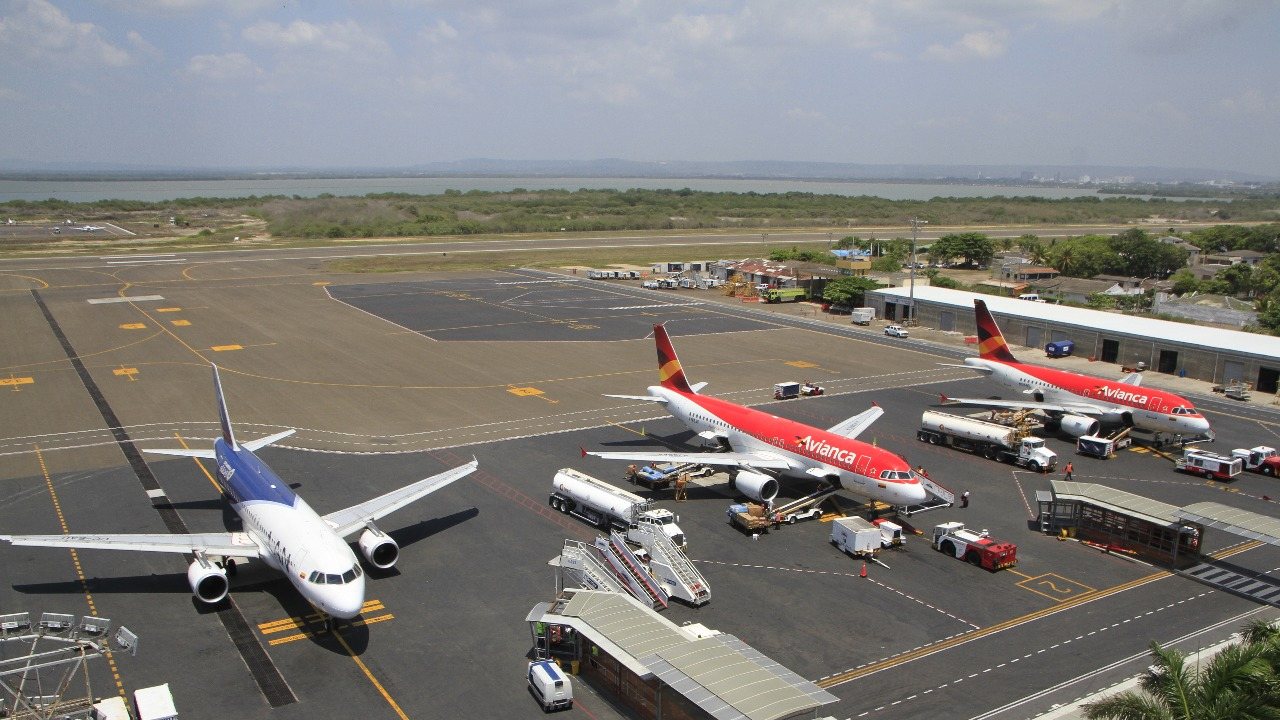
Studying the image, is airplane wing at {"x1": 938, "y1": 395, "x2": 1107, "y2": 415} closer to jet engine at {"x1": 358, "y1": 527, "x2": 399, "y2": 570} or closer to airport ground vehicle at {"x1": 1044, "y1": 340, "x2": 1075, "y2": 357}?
airport ground vehicle at {"x1": 1044, "y1": 340, "x2": 1075, "y2": 357}

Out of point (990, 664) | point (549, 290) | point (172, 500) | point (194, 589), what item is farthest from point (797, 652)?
point (549, 290)

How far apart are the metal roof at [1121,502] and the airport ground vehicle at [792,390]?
96.9 feet

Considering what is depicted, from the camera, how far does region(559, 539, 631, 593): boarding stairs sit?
38969 millimetres

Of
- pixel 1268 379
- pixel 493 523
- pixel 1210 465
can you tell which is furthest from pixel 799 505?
pixel 1268 379

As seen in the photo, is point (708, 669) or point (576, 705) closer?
point (708, 669)

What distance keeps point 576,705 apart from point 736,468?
27347 mm

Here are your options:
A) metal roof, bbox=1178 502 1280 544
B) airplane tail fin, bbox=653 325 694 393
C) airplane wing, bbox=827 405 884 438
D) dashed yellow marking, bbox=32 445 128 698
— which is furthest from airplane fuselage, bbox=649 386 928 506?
dashed yellow marking, bbox=32 445 128 698

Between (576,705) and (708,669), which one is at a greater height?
(708,669)

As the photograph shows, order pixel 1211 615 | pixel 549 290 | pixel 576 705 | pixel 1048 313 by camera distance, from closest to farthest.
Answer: pixel 576 705 → pixel 1211 615 → pixel 1048 313 → pixel 549 290

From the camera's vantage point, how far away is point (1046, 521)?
49.9 metres

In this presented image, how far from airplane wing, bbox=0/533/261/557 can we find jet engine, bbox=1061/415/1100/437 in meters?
56.8

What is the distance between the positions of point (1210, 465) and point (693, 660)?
46743mm

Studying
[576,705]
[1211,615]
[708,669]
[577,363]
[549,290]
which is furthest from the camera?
[549,290]

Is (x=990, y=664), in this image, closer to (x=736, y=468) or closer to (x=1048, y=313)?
(x=736, y=468)
